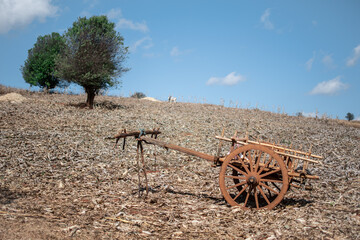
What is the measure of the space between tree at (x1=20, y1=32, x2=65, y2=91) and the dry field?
69.1 feet

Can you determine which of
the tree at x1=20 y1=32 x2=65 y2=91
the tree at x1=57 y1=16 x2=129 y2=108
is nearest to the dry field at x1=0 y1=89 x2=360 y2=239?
the tree at x1=57 y1=16 x2=129 y2=108

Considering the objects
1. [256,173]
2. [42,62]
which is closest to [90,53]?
[42,62]

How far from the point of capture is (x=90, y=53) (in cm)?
2178

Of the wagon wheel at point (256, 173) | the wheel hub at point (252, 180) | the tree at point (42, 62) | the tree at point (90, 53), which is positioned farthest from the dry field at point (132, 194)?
the tree at point (42, 62)

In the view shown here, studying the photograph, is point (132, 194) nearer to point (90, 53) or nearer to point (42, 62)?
point (90, 53)

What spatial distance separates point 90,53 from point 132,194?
17037mm

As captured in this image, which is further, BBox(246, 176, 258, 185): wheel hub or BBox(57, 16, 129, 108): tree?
BBox(57, 16, 129, 108): tree

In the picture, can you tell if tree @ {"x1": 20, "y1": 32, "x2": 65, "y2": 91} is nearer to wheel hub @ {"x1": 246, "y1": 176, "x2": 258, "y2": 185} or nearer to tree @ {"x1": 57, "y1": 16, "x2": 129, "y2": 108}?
tree @ {"x1": 57, "y1": 16, "x2": 129, "y2": 108}

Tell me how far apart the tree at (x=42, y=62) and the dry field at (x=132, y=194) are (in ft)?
69.1

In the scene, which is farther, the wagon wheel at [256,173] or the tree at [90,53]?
the tree at [90,53]

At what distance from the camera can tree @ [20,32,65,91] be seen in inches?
1309

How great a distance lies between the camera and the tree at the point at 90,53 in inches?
848

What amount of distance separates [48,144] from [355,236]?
10.2 m

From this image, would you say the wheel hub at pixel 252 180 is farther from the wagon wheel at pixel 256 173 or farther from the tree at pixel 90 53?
the tree at pixel 90 53
